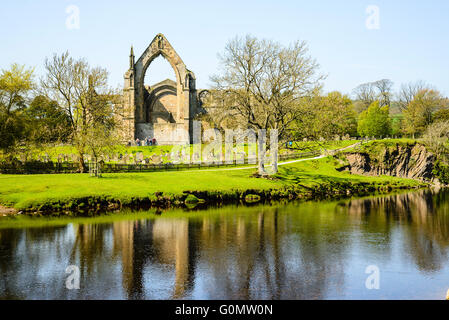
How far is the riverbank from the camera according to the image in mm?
29812

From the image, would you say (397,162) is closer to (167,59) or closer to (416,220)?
(416,220)

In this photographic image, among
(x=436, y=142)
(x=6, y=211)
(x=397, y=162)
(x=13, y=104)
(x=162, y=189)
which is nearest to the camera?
(x=6, y=211)

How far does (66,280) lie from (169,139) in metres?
54.0

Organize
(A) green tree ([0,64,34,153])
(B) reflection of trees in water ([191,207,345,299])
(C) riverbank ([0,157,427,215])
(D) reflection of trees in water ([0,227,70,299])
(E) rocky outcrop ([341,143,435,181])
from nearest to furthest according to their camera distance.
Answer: (D) reflection of trees in water ([0,227,70,299]), (B) reflection of trees in water ([191,207,345,299]), (C) riverbank ([0,157,427,215]), (A) green tree ([0,64,34,153]), (E) rocky outcrop ([341,143,435,181])

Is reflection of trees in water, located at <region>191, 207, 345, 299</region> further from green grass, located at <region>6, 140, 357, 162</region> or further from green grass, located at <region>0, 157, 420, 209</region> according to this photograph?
green grass, located at <region>6, 140, 357, 162</region>

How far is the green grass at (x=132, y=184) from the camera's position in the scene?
99.0 ft

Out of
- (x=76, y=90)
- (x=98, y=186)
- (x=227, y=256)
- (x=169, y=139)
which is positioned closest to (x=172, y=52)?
(x=169, y=139)

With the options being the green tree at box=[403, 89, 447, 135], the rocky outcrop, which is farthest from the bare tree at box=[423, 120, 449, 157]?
the green tree at box=[403, 89, 447, 135]

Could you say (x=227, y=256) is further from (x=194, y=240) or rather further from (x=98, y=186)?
(x=98, y=186)

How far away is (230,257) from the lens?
58.0ft

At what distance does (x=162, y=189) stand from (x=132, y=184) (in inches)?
106

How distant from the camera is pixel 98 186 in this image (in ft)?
109

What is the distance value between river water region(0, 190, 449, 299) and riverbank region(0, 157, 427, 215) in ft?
14.7

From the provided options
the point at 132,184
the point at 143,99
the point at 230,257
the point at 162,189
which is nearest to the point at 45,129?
the point at 132,184
